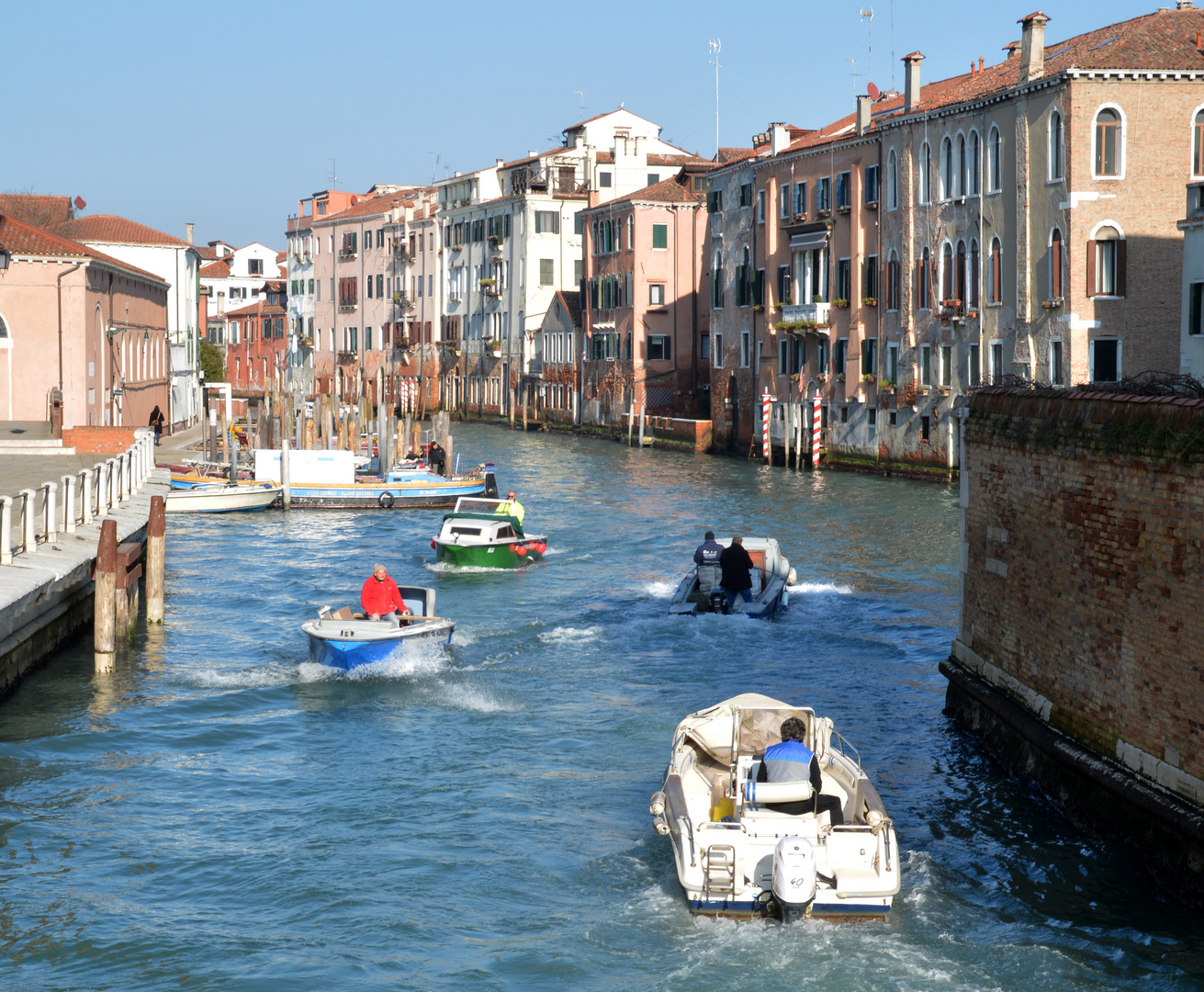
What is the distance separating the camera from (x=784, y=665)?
19.6 metres

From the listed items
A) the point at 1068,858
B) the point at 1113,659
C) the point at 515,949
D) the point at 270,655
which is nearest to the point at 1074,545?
the point at 1113,659

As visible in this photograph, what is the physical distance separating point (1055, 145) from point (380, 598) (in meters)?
24.4

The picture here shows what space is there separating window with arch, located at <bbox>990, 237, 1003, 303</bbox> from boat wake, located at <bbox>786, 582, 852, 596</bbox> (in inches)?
657

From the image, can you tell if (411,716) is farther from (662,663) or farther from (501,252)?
(501,252)

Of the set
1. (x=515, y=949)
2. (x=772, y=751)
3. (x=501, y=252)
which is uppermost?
(x=501, y=252)

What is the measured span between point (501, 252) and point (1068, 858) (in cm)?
7015

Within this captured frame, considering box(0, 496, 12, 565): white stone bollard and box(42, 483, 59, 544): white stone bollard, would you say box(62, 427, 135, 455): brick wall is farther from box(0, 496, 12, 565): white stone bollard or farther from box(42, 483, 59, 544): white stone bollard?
box(0, 496, 12, 565): white stone bollard

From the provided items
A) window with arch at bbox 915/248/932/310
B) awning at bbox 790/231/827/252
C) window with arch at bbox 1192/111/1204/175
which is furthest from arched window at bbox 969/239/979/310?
awning at bbox 790/231/827/252

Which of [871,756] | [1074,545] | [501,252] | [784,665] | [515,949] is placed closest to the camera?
[515,949]

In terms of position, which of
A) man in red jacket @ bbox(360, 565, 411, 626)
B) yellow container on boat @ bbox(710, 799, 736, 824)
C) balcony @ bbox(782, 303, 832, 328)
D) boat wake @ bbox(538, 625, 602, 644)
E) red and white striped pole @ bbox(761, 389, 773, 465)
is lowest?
boat wake @ bbox(538, 625, 602, 644)

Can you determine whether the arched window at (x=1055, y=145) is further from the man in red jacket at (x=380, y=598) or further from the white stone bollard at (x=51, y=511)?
the white stone bollard at (x=51, y=511)

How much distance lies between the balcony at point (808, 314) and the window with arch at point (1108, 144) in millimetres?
14626

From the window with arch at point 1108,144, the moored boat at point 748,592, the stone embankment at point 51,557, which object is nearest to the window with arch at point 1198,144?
the window with arch at point 1108,144

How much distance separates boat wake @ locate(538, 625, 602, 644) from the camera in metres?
21.6
